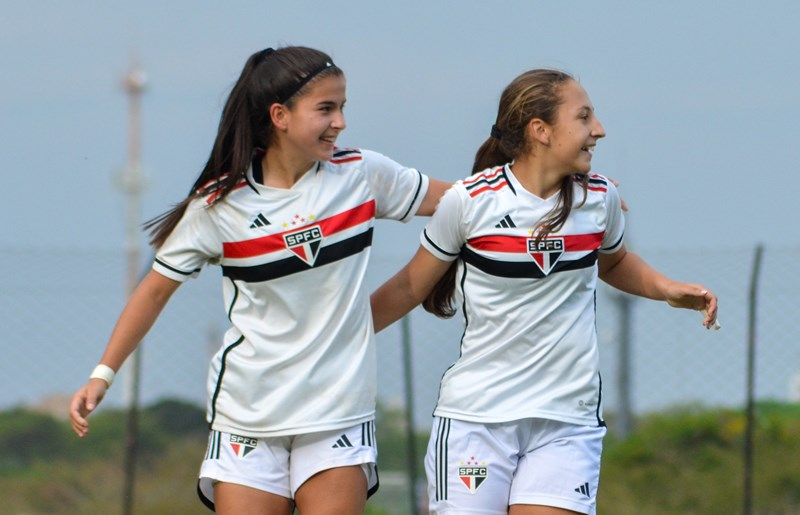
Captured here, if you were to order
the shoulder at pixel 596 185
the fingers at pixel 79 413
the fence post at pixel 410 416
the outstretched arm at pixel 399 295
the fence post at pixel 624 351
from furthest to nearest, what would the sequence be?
the fence post at pixel 624 351 → the fence post at pixel 410 416 → the outstretched arm at pixel 399 295 → the shoulder at pixel 596 185 → the fingers at pixel 79 413

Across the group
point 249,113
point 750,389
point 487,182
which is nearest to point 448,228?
point 487,182

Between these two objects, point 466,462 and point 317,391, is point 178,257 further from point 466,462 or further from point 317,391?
point 466,462

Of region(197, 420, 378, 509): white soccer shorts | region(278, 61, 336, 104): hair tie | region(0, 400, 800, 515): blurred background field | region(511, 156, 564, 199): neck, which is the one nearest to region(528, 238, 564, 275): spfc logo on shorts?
region(511, 156, 564, 199): neck

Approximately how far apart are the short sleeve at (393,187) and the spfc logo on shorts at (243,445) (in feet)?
2.69

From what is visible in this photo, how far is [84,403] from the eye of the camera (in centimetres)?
401

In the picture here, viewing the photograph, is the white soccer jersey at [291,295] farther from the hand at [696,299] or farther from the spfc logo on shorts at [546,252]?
the hand at [696,299]

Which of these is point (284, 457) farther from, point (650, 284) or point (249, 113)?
point (650, 284)

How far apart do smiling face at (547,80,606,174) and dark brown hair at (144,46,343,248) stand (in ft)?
2.29

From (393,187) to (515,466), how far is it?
96 centimetres

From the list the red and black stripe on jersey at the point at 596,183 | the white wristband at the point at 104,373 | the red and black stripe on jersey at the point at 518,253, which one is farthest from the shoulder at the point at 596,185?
the white wristband at the point at 104,373

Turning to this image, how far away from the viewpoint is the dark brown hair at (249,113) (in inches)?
159

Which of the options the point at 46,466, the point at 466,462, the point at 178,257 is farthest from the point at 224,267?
the point at 46,466

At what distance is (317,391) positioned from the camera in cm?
397

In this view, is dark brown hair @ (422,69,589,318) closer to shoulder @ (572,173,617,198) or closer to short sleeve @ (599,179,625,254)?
shoulder @ (572,173,617,198)
